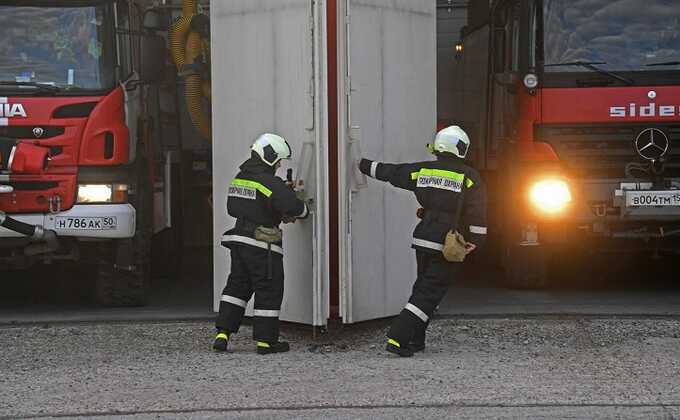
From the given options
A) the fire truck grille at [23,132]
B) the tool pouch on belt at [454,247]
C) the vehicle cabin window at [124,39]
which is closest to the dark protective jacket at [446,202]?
the tool pouch on belt at [454,247]

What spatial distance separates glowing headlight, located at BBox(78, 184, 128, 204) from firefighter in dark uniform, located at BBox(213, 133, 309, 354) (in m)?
1.87

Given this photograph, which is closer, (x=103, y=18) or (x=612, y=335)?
(x=612, y=335)

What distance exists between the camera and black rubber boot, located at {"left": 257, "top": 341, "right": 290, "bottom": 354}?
860cm

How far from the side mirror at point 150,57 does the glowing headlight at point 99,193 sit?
1.18m

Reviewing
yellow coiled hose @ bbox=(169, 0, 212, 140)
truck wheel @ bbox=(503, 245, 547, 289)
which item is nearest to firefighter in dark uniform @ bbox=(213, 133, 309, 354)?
yellow coiled hose @ bbox=(169, 0, 212, 140)

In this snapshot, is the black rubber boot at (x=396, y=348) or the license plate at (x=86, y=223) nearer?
the black rubber boot at (x=396, y=348)

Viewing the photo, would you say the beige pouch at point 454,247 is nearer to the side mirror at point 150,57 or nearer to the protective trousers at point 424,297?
the protective trousers at point 424,297

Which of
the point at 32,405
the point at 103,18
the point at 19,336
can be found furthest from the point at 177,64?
the point at 32,405

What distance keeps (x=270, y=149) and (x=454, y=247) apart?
55.9 inches

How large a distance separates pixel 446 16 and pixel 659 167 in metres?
6.88

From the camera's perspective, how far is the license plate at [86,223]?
32.9ft

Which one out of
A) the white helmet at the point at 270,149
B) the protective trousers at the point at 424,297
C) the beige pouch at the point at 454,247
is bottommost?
the protective trousers at the point at 424,297

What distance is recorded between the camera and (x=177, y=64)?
1195 centimetres

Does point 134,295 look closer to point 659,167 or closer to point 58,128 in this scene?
point 58,128
